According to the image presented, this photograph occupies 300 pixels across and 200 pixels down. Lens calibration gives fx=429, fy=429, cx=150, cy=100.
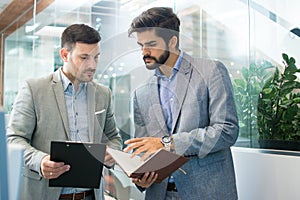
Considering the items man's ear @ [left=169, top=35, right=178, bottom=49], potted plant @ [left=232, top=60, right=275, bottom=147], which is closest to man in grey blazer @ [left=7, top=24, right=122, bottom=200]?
man's ear @ [left=169, top=35, right=178, bottom=49]

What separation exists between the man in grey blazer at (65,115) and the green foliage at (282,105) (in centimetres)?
85

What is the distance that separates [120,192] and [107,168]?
0.60 feet

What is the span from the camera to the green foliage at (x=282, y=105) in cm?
202

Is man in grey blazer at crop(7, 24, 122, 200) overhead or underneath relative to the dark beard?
underneath

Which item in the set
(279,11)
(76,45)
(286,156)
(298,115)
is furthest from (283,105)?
(76,45)

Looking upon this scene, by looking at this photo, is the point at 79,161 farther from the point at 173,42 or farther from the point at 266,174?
the point at 266,174

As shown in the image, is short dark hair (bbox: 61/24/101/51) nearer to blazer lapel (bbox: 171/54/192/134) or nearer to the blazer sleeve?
the blazer sleeve

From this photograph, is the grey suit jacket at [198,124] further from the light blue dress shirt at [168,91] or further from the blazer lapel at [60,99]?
the blazer lapel at [60,99]

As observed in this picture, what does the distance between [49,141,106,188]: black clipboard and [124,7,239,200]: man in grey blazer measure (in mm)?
138

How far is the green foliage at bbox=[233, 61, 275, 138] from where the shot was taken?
227 centimetres

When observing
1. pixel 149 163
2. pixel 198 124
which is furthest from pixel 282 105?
pixel 149 163

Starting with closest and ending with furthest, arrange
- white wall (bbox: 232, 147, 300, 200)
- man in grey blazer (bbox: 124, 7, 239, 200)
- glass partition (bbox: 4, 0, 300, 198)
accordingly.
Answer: man in grey blazer (bbox: 124, 7, 239, 200) < glass partition (bbox: 4, 0, 300, 198) < white wall (bbox: 232, 147, 300, 200)

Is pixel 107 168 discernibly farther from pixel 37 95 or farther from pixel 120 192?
pixel 37 95

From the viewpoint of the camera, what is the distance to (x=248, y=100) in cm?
233
